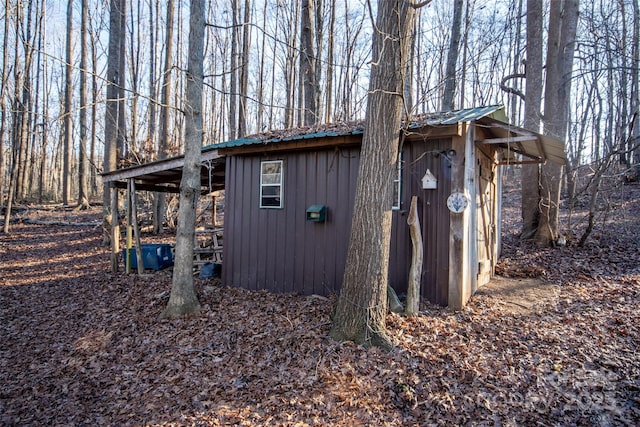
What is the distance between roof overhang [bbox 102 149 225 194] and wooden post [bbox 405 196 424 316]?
3.75 meters

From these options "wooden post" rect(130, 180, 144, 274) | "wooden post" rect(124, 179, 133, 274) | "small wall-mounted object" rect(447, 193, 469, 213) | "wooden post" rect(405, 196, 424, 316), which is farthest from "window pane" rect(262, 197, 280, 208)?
"wooden post" rect(124, 179, 133, 274)

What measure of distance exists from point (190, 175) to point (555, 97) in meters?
8.59

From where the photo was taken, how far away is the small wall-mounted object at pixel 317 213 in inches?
241

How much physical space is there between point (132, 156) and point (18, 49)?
24.7 feet

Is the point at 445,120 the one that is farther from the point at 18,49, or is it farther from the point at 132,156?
the point at 18,49

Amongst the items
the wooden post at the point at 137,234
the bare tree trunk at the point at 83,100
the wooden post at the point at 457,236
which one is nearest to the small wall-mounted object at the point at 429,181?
the wooden post at the point at 457,236

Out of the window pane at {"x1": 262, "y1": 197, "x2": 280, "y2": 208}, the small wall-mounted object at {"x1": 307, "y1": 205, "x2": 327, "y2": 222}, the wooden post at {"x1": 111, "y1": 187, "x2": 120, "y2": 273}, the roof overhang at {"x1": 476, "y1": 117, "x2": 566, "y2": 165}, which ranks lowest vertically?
the wooden post at {"x1": 111, "y1": 187, "x2": 120, "y2": 273}

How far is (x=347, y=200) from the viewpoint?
6.07 m

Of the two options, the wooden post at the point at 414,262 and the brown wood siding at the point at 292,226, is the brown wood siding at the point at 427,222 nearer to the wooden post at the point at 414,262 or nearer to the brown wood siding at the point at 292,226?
the wooden post at the point at 414,262

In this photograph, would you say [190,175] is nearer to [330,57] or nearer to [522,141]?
[522,141]

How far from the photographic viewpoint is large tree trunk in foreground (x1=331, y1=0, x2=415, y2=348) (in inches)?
168

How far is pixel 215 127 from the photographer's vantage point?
72.0 ft

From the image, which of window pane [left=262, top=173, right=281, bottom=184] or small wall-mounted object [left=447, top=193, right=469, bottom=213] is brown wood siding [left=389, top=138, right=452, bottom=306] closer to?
small wall-mounted object [left=447, top=193, right=469, bottom=213]

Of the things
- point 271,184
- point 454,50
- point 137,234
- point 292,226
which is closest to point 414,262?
point 292,226
